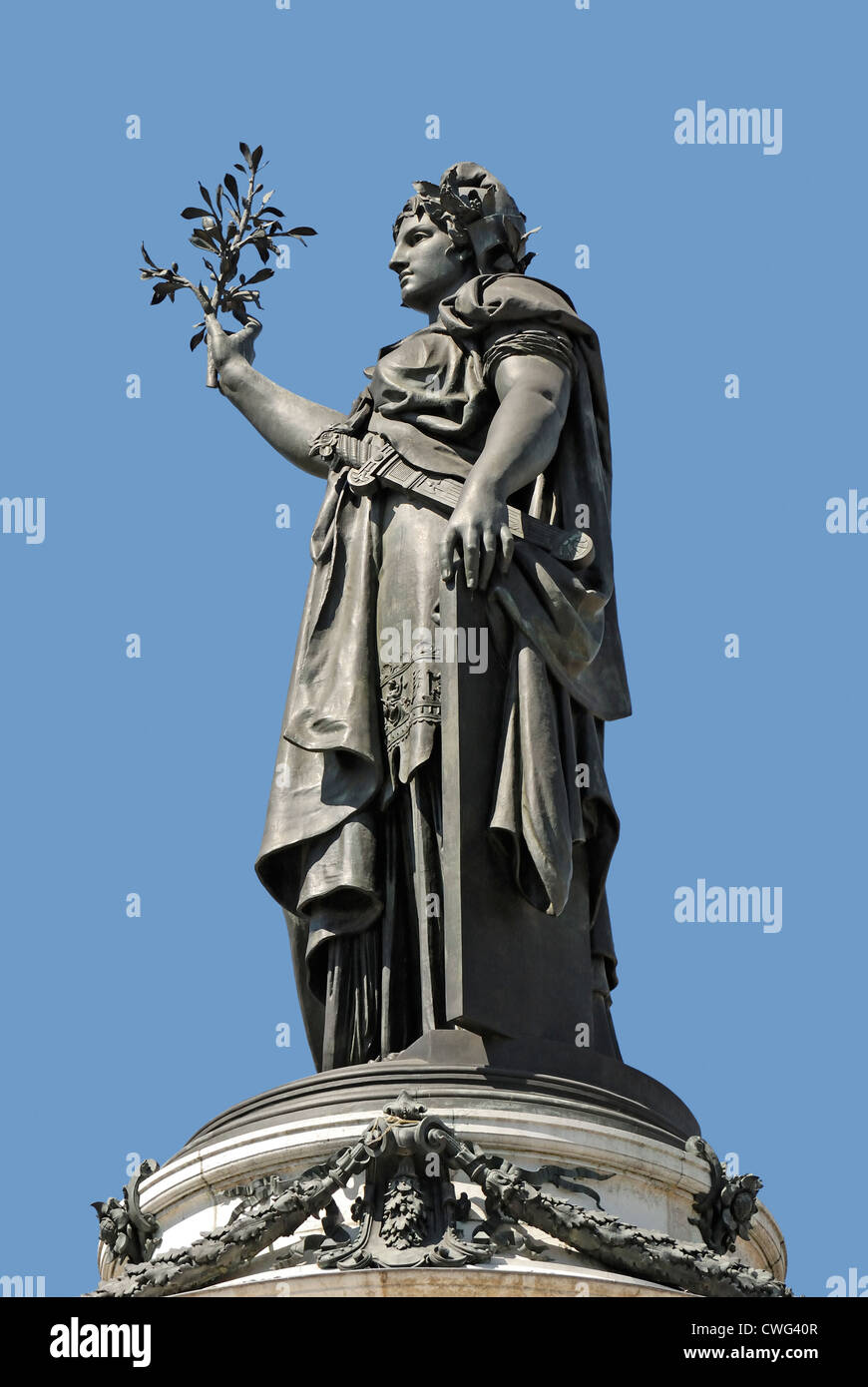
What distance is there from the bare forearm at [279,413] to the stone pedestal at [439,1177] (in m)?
5.63

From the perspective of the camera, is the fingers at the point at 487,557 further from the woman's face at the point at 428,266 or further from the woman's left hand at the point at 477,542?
the woman's face at the point at 428,266

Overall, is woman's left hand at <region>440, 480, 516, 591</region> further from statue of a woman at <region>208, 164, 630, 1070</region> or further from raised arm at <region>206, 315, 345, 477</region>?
raised arm at <region>206, 315, 345, 477</region>

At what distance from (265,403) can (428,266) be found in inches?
64.6

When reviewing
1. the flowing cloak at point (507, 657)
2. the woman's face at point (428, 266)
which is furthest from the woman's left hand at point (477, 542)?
the woman's face at point (428, 266)

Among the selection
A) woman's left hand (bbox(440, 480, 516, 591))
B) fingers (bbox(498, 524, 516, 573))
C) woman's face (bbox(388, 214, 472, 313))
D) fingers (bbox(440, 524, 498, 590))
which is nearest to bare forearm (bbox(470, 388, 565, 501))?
woman's left hand (bbox(440, 480, 516, 591))

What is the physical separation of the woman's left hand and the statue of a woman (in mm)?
19

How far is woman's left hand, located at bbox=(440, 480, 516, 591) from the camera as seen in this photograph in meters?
18.6

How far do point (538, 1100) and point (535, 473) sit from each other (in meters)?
4.80

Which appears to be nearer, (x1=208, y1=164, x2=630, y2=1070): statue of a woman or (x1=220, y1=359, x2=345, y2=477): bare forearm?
(x1=208, y1=164, x2=630, y2=1070): statue of a woman

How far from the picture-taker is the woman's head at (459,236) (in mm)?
21406

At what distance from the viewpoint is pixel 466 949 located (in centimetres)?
1786

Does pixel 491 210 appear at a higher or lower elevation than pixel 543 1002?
higher
